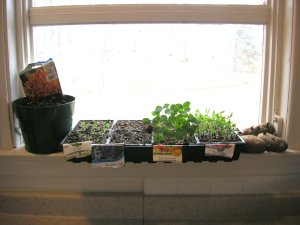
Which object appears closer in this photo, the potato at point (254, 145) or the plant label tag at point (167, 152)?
the plant label tag at point (167, 152)

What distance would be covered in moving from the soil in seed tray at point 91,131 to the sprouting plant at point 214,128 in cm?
49

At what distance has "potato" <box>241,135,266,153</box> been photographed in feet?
5.29

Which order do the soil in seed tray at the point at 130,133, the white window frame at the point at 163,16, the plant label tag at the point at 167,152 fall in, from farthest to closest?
the white window frame at the point at 163,16, the soil in seed tray at the point at 130,133, the plant label tag at the point at 167,152

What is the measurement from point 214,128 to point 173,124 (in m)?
0.23

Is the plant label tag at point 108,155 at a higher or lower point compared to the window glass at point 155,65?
lower

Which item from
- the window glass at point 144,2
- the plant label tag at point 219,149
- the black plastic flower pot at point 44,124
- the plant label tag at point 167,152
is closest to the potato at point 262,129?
the plant label tag at point 219,149

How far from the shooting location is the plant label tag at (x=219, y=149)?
1.51m

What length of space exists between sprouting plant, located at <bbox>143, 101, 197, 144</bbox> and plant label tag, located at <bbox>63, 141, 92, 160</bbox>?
327 mm

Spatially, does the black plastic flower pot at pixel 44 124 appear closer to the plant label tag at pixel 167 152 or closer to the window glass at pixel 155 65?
the window glass at pixel 155 65

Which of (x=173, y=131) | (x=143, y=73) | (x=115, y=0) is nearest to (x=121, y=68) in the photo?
(x=143, y=73)

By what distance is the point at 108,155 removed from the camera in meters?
1.51

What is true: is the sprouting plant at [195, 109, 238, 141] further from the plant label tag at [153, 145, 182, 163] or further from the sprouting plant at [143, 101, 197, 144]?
the plant label tag at [153, 145, 182, 163]

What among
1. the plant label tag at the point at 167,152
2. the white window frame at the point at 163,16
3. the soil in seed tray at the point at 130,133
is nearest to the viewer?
the plant label tag at the point at 167,152

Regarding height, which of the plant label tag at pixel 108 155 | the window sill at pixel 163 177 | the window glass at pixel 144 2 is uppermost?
the window glass at pixel 144 2
